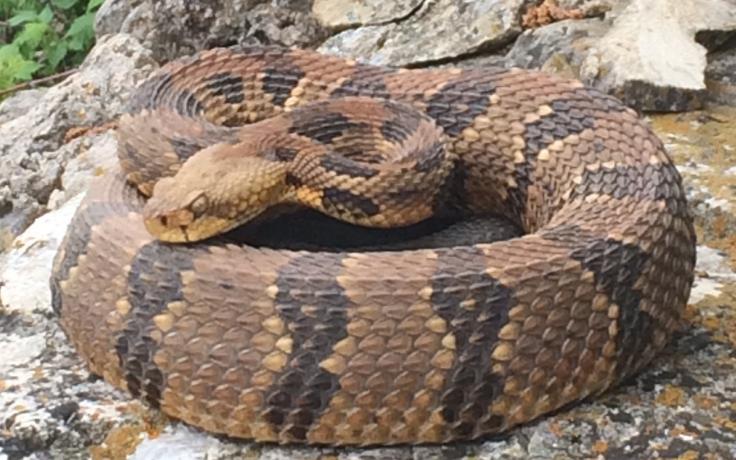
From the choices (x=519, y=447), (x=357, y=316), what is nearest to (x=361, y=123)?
(x=357, y=316)

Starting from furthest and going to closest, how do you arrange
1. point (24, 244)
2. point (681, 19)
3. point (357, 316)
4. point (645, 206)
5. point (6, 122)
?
point (6, 122) < point (681, 19) < point (24, 244) < point (645, 206) < point (357, 316)

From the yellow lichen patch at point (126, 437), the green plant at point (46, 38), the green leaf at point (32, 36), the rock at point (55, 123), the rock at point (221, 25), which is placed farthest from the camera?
the green leaf at point (32, 36)

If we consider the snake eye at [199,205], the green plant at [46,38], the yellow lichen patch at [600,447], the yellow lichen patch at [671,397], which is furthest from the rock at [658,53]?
the green plant at [46,38]

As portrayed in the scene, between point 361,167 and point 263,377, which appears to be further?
point 361,167

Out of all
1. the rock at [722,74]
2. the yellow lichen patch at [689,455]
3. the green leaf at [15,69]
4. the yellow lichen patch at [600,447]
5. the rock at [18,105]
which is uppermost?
the rock at [722,74]

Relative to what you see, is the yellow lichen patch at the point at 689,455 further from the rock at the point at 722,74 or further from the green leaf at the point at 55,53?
the green leaf at the point at 55,53

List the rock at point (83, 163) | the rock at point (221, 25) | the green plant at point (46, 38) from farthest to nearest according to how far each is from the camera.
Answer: the green plant at point (46, 38) < the rock at point (221, 25) < the rock at point (83, 163)

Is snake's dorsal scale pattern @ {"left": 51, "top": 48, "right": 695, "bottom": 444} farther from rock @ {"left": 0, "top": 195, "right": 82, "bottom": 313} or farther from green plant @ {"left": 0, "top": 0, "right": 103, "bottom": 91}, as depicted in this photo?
green plant @ {"left": 0, "top": 0, "right": 103, "bottom": 91}

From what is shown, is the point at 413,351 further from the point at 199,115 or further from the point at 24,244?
the point at 24,244
